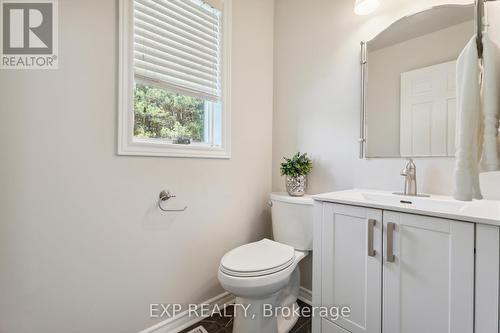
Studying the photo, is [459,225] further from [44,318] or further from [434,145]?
[44,318]

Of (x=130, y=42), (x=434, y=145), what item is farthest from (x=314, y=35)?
(x=130, y=42)

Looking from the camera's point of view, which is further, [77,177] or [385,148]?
[385,148]

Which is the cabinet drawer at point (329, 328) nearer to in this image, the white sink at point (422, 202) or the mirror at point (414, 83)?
the white sink at point (422, 202)

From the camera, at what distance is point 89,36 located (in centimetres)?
110

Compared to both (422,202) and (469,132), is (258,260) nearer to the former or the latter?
(422,202)

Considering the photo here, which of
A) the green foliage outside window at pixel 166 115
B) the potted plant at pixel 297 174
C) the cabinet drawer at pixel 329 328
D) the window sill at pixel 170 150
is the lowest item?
the cabinet drawer at pixel 329 328

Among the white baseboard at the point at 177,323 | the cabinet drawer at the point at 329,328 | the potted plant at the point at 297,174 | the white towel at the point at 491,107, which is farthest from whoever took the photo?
the potted plant at the point at 297,174

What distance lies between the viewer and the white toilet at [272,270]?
3.77 feet

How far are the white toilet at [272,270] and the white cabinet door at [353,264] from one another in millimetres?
238

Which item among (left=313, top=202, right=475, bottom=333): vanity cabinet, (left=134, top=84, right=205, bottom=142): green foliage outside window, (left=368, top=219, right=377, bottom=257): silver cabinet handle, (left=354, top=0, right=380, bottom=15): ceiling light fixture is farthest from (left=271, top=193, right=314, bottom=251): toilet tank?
(left=354, top=0, right=380, bottom=15): ceiling light fixture

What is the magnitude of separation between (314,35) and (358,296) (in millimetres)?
1689

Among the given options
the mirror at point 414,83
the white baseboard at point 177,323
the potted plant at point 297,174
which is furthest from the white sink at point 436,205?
the white baseboard at point 177,323

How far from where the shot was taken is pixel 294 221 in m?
1.53
